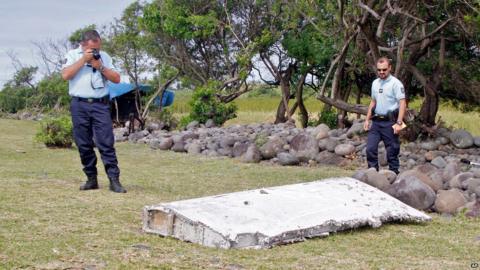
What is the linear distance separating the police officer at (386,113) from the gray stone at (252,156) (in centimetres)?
414

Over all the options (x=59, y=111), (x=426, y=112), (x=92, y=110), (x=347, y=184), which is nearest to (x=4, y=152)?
(x=92, y=110)

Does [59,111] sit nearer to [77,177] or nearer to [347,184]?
[77,177]

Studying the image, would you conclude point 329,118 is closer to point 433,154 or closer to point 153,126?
point 433,154

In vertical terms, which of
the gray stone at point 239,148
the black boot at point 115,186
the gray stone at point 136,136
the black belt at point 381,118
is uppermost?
the black belt at point 381,118

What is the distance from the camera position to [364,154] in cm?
1130

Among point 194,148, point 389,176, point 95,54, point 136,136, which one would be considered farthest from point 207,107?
point 389,176

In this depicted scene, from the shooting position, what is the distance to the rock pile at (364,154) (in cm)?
639

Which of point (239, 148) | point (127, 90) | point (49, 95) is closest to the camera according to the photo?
point (239, 148)

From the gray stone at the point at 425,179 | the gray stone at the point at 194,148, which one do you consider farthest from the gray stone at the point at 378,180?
the gray stone at the point at 194,148

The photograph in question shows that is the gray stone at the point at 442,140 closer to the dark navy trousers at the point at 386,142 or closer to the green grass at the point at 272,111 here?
the dark navy trousers at the point at 386,142

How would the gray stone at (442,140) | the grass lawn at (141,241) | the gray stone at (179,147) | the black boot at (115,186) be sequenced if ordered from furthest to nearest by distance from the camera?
the gray stone at (179,147)
the gray stone at (442,140)
the black boot at (115,186)
the grass lawn at (141,241)

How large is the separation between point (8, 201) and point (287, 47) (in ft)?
41.0

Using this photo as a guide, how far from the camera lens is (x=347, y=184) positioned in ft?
19.8

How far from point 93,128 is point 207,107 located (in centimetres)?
1161
